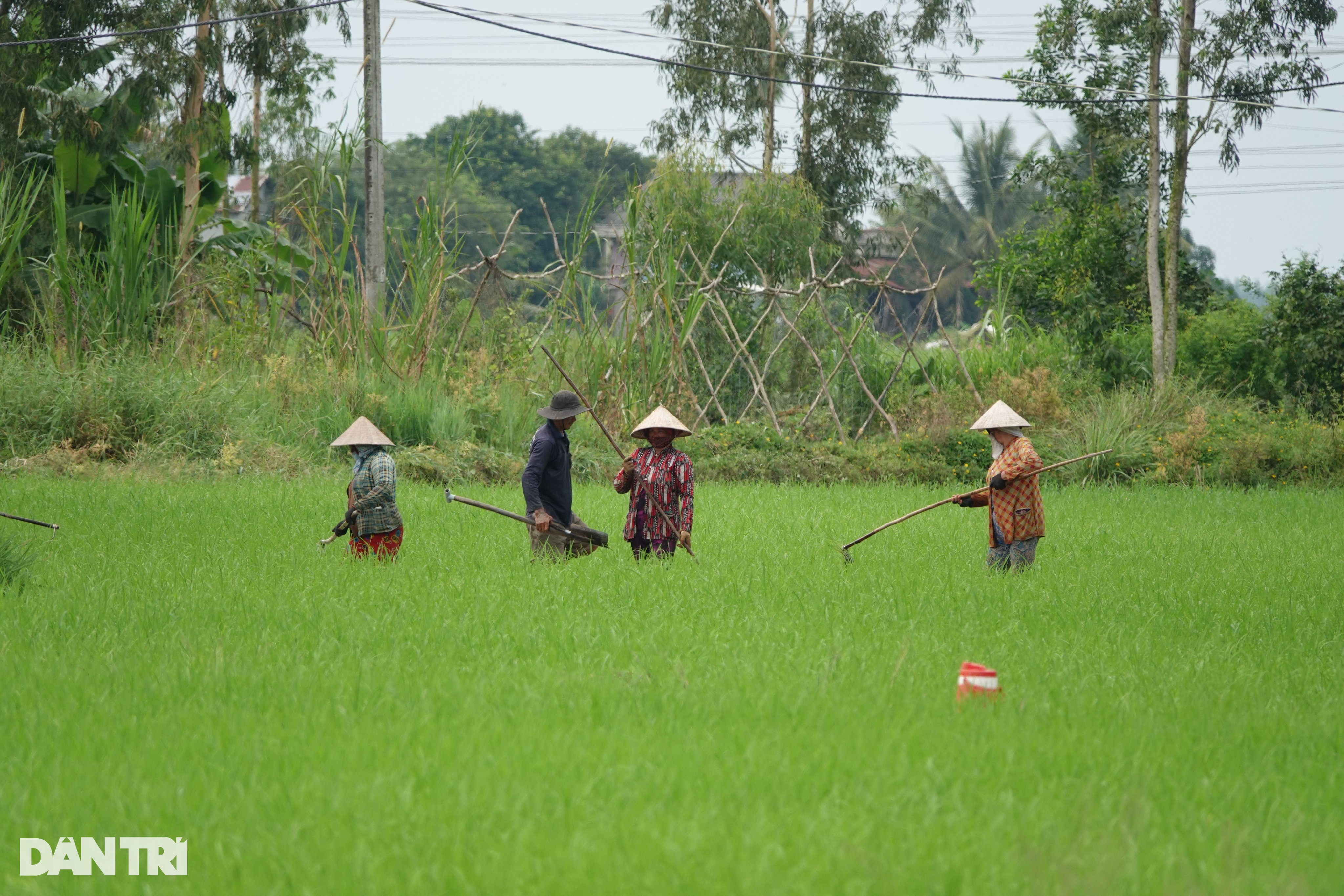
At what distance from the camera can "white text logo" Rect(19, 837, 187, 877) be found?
3.42 meters

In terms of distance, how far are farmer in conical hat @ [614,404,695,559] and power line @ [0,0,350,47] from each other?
11.2 meters

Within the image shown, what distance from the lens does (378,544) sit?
828cm

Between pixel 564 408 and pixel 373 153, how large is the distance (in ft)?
34.7

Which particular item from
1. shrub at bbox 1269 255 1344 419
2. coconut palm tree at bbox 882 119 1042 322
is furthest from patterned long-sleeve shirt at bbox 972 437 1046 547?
coconut palm tree at bbox 882 119 1042 322

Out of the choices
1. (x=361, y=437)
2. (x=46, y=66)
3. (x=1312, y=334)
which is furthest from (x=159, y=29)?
(x=1312, y=334)

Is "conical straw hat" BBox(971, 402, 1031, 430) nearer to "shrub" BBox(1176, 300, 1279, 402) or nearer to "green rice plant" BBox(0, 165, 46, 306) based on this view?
"green rice plant" BBox(0, 165, 46, 306)

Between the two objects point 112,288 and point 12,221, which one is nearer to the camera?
point 112,288

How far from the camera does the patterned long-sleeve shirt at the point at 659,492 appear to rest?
845 centimetres

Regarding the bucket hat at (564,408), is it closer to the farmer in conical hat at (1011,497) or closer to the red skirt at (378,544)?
the red skirt at (378,544)

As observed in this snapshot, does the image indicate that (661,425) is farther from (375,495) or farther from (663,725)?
(663,725)

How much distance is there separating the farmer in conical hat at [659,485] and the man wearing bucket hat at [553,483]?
37 centimetres

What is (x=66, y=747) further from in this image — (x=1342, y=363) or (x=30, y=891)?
(x=1342, y=363)

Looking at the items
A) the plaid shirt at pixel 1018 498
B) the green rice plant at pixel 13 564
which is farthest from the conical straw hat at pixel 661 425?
the green rice plant at pixel 13 564

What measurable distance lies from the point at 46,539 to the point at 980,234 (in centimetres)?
4833
